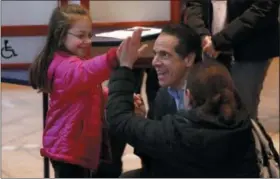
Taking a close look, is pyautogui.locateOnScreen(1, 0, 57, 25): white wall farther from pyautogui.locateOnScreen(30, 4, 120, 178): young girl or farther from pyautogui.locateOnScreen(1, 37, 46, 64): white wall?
pyautogui.locateOnScreen(30, 4, 120, 178): young girl

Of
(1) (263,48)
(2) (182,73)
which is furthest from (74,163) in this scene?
(1) (263,48)

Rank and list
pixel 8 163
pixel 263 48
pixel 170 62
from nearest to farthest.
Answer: pixel 170 62 → pixel 263 48 → pixel 8 163

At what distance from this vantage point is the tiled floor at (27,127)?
3.59m

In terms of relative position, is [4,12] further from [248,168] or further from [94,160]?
[248,168]

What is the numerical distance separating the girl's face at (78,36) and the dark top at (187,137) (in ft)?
1.63

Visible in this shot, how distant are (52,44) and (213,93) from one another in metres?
0.82

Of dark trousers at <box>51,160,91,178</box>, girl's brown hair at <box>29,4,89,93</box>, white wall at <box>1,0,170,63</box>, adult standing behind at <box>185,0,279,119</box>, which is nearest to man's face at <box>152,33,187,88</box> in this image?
girl's brown hair at <box>29,4,89,93</box>

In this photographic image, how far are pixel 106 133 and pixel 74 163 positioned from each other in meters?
0.19

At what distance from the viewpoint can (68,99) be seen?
7.48ft

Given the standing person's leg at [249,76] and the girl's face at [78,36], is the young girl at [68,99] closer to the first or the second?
the girl's face at [78,36]

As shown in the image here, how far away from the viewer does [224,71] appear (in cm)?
181

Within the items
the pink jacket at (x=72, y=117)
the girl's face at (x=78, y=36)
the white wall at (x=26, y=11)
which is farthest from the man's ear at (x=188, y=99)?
the white wall at (x=26, y=11)

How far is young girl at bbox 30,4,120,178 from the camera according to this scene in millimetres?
2279

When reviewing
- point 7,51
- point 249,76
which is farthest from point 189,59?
point 7,51
